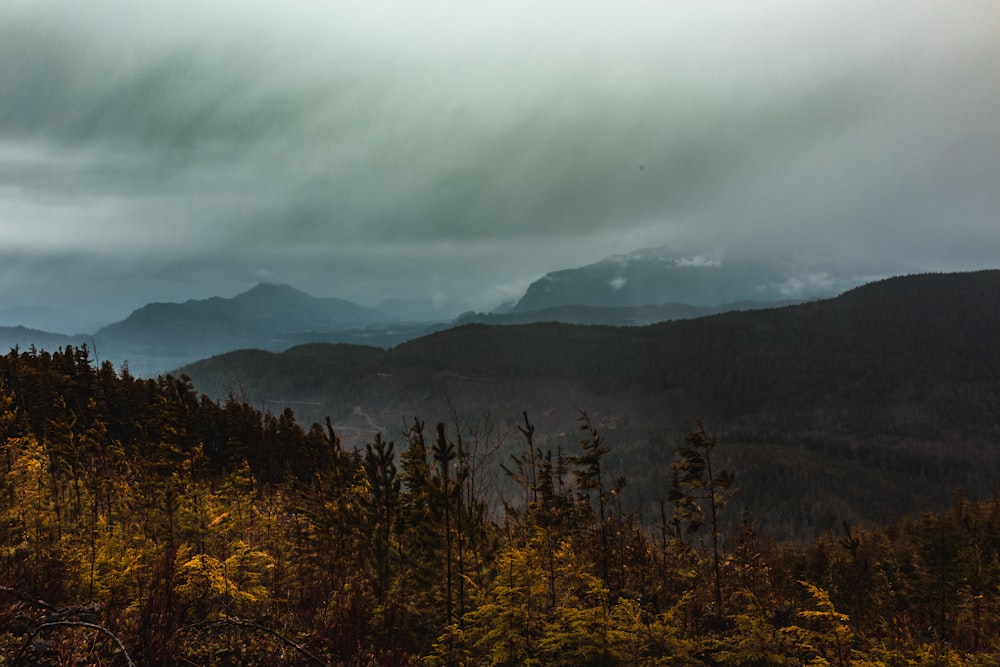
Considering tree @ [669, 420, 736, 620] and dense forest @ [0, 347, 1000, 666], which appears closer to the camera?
dense forest @ [0, 347, 1000, 666]

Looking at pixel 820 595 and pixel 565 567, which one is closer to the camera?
pixel 820 595

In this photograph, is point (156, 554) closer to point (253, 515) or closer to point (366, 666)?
point (253, 515)

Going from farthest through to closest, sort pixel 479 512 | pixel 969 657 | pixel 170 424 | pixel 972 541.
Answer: pixel 972 541, pixel 170 424, pixel 479 512, pixel 969 657

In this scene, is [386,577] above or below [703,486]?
below

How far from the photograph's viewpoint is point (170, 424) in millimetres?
11930

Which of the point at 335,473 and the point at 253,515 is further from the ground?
the point at 335,473

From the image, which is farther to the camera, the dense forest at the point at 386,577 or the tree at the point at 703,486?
the tree at the point at 703,486

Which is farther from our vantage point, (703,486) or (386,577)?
(703,486)

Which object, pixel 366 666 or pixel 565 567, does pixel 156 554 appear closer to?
pixel 366 666

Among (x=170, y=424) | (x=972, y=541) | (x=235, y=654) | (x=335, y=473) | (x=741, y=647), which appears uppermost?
(x=170, y=424)

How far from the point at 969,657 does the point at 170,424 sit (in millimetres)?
16321

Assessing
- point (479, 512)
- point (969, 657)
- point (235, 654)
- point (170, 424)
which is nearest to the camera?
point (235, 654)

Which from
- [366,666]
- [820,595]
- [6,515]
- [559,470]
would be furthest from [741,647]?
[6,515]

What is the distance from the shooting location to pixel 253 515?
11531 mm
